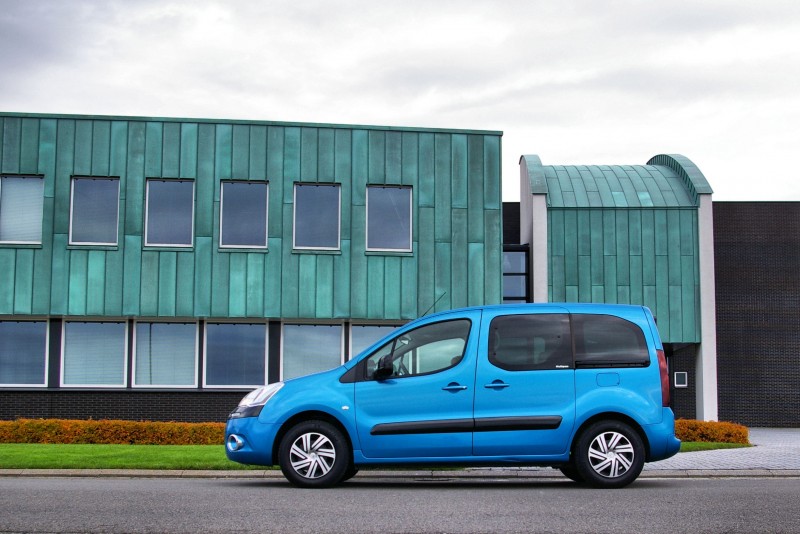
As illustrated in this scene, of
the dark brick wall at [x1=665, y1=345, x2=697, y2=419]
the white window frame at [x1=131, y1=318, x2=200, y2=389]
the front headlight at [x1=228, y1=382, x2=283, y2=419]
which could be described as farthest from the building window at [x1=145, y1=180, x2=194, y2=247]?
the dark brick wall at [x1=665, y1=345, x2=697, y2=419]

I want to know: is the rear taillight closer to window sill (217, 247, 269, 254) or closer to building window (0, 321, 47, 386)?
window sill (217, 247, 269, 254)

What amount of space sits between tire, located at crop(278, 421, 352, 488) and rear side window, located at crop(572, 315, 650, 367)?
2.67 m

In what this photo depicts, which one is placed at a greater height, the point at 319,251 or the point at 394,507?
the point at 319,251

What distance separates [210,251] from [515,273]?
9.03m

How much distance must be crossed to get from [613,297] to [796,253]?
10.1 metres

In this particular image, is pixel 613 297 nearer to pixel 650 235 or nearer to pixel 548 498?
pixel 650 235

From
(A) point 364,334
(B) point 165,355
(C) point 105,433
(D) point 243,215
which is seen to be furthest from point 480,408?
(B) point 165,355

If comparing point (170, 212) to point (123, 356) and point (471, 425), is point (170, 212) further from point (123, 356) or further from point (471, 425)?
point (471, 425)

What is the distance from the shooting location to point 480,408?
37.4ft

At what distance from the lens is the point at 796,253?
110ft

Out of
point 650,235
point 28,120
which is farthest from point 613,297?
point 28,120

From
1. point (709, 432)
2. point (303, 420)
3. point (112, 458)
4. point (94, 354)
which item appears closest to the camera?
point (303, 420)

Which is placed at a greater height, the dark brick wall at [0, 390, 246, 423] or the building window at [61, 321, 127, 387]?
the building window at [61, 321, 127, 387]

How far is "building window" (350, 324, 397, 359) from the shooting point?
23.5 metres
